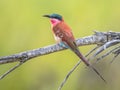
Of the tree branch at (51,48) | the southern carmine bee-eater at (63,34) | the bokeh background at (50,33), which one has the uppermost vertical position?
the tree branch at (51,48)

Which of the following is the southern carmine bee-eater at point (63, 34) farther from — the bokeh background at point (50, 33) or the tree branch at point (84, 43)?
the bokeh background at point (50, 33)

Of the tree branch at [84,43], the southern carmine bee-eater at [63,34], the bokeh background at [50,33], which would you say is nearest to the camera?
the tree branch at [84,43]

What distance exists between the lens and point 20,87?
6309 mm

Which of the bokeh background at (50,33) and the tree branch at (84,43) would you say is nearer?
the tree branch at (84,43)

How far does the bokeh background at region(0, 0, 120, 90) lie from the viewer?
18.2 ft

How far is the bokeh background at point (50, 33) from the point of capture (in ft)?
18.2

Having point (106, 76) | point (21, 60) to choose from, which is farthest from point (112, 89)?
point (21, 60)

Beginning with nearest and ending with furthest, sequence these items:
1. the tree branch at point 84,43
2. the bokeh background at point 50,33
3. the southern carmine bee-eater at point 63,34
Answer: the tree branch at point 84,43 < the southern carmine bee-eater at point 63,34 < the bokeh background at point 50,33

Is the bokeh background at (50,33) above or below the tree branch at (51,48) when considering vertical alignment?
below

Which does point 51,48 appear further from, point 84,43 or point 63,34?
point 63,34

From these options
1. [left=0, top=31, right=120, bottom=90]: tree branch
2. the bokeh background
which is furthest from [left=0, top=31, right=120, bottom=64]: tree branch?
the bokeh background

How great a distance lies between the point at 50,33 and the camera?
5570 millimetres

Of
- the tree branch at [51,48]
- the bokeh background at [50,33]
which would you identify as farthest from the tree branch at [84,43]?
the bokeh background at [50,33]

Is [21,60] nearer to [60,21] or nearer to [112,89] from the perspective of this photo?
[60,21]
